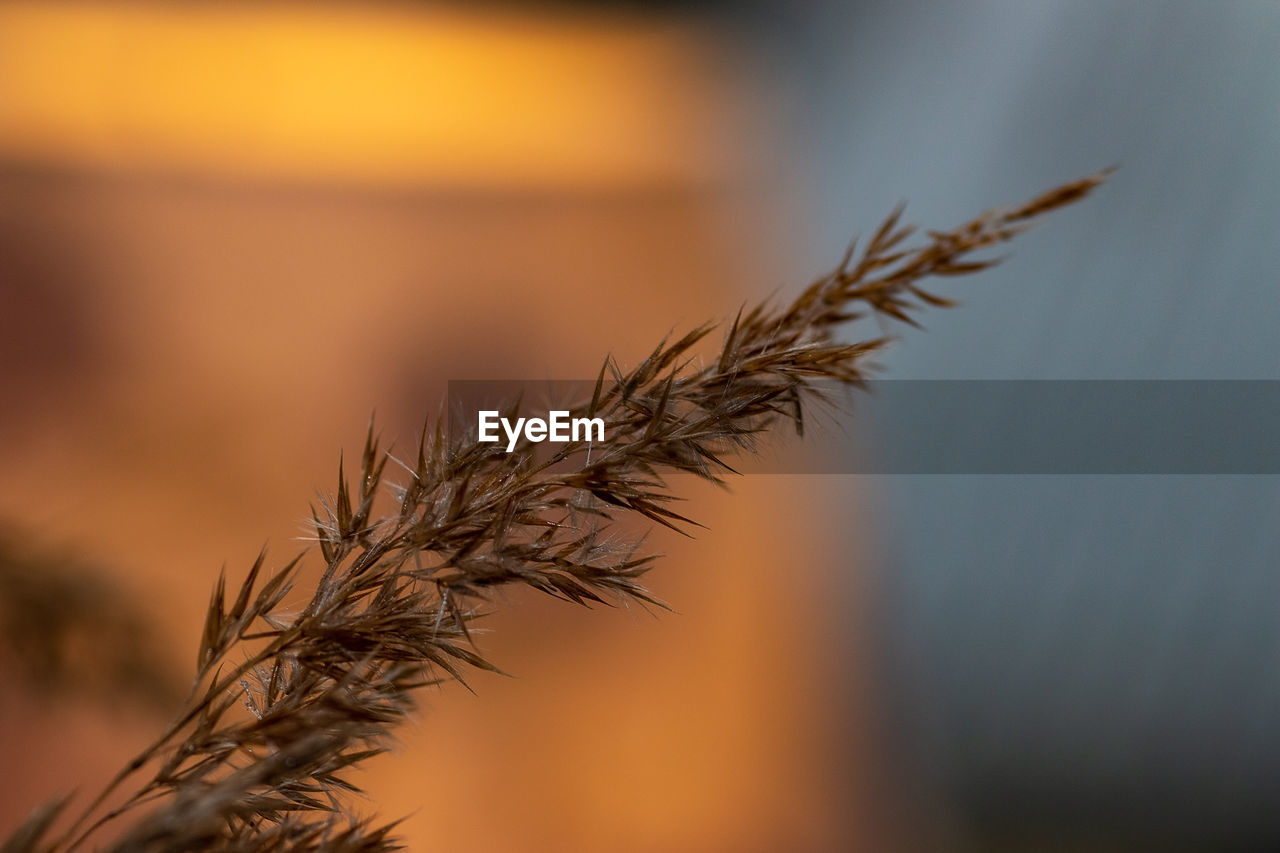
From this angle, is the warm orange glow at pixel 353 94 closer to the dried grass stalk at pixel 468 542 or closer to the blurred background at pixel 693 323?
the blurred background at pixel 693 323

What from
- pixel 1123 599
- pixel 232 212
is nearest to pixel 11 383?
pixel 232 212

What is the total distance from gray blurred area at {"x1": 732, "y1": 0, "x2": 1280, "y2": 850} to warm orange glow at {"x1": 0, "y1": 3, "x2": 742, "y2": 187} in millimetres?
393

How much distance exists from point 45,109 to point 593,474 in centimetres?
161

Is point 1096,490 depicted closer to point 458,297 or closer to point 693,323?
point 693,323

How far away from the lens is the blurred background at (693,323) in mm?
1433

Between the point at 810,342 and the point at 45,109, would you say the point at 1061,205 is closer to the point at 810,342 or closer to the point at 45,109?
the point at 810,342

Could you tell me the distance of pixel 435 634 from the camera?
8.6 inches

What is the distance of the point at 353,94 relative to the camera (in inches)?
61.1
